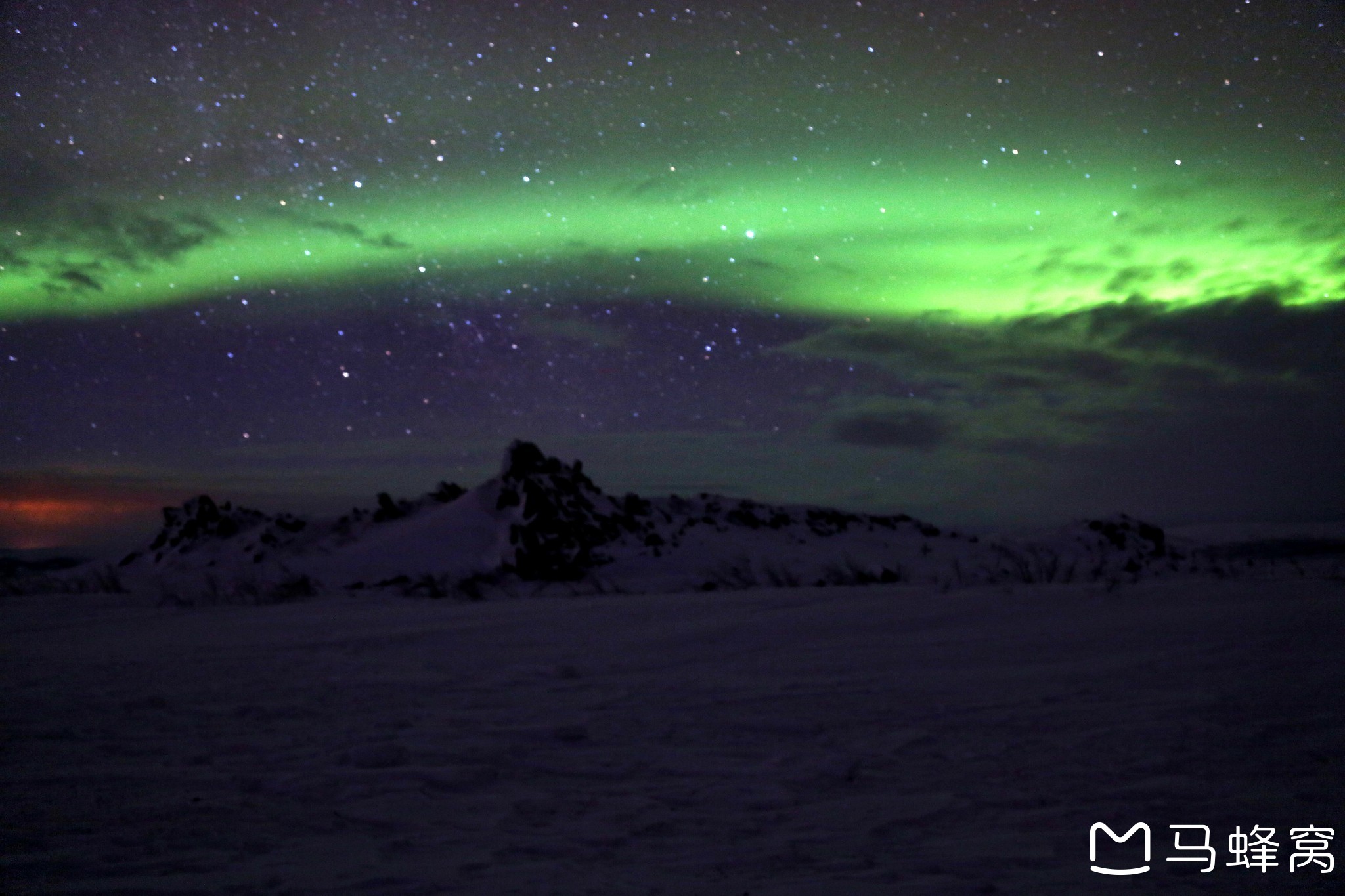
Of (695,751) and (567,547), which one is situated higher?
(567,547)

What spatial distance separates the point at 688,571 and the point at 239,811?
907 centimetres

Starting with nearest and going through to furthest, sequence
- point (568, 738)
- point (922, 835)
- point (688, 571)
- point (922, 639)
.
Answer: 1. point (922, 835)
2. point (568, 738)
3. point (922, 639)
4. point (688, 571)

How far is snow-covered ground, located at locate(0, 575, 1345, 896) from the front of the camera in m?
2.28

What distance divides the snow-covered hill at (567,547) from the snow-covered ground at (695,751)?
292cm

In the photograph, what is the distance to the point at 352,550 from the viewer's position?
1269 centimetres

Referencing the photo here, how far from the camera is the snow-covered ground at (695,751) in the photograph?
7.48ft

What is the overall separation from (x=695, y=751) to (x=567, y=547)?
8497mm

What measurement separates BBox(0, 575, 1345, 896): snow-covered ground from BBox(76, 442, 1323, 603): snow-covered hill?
9.58ft

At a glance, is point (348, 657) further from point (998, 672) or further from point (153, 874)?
point (998, 672)

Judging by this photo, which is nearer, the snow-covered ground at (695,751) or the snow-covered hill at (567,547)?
the snow-covered ground at (695,751)

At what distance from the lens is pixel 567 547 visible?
11.7 metres

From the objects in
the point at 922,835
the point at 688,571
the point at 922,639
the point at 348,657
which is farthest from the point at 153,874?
the point at 688,571

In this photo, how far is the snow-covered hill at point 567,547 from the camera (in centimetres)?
949

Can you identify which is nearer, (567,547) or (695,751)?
(695,751)
